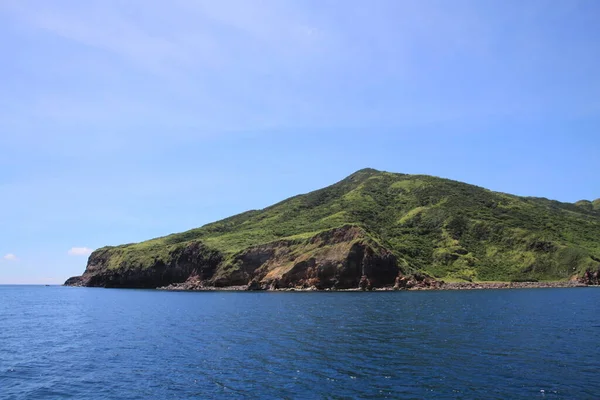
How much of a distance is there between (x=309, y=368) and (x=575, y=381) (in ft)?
67.9

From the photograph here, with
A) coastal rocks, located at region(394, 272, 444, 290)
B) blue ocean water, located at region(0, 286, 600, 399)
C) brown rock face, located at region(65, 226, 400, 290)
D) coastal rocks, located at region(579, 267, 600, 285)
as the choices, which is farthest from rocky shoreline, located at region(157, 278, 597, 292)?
blue ocean water, located at region(0, 286, 600, 399)

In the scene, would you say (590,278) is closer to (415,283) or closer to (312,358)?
(415,283)

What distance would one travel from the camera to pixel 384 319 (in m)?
66.8

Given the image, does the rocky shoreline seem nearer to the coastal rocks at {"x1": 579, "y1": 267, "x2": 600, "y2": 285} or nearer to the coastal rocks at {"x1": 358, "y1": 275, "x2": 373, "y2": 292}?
the coastal rocks at {"x1": 358, "y1": 275, "x2": 373, "y2": 292}

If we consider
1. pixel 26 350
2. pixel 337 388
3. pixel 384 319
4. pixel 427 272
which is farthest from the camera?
pixel 427 272

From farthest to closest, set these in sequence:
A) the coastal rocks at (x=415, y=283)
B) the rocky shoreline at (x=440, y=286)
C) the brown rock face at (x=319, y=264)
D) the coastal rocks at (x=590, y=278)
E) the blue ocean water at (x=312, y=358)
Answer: the coastal rocks at (x=590, y=278)
the brown rock face at (x=319, y=264)
the coastal rocks at (x=415, y=283)
the rocky shoreline at (x=440, y=286)
the blue ocean water at (x=312, y=358)

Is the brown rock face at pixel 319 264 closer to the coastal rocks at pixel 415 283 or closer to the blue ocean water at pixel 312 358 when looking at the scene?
the coastal rocks at pixel 415 283

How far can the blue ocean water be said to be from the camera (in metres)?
30.6

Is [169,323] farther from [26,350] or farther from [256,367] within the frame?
[256,367]

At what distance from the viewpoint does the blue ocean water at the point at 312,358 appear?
3059cm

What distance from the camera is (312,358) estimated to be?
4025cm

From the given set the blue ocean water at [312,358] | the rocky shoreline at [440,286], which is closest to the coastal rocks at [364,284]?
the rocky shoreline at [440,286]

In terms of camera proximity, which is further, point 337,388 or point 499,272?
point 499,272

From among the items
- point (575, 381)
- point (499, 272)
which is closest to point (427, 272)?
point (499, 272)
